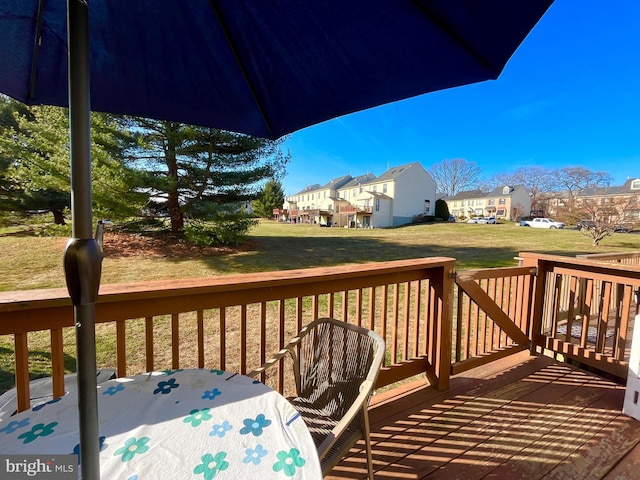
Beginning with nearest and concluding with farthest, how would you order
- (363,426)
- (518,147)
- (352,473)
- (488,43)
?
(488,43) → (363,426) → (352,473) → (518,147)

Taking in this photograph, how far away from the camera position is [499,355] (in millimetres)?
2799

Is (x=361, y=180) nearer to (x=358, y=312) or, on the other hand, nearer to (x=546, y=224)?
(x=546, y=224)

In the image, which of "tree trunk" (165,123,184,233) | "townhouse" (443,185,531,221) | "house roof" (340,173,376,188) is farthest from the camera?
"townhouse" (443,185,531,221)

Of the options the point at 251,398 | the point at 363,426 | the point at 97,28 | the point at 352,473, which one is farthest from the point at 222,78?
the point at 352,473

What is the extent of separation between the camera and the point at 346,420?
3.46ft

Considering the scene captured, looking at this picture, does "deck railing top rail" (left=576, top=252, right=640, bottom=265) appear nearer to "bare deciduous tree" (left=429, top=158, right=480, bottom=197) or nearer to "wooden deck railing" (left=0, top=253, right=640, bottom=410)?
"wooden deck railing" (left=0, top=253, right=640, bottom=410)

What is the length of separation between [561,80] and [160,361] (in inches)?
662

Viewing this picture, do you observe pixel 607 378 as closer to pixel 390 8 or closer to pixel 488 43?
pixel 488 43

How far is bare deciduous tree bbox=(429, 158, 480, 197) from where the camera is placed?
36781 mm

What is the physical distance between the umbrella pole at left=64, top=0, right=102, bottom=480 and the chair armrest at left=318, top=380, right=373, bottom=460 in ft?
2.24

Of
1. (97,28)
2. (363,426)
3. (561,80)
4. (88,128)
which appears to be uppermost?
(561,80)

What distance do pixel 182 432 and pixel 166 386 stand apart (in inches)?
11.3

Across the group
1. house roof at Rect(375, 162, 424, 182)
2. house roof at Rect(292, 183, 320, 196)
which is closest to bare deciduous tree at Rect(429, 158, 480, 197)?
house roof at Rect(375, 162, 424, 182)

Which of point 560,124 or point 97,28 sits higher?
point 560,124
